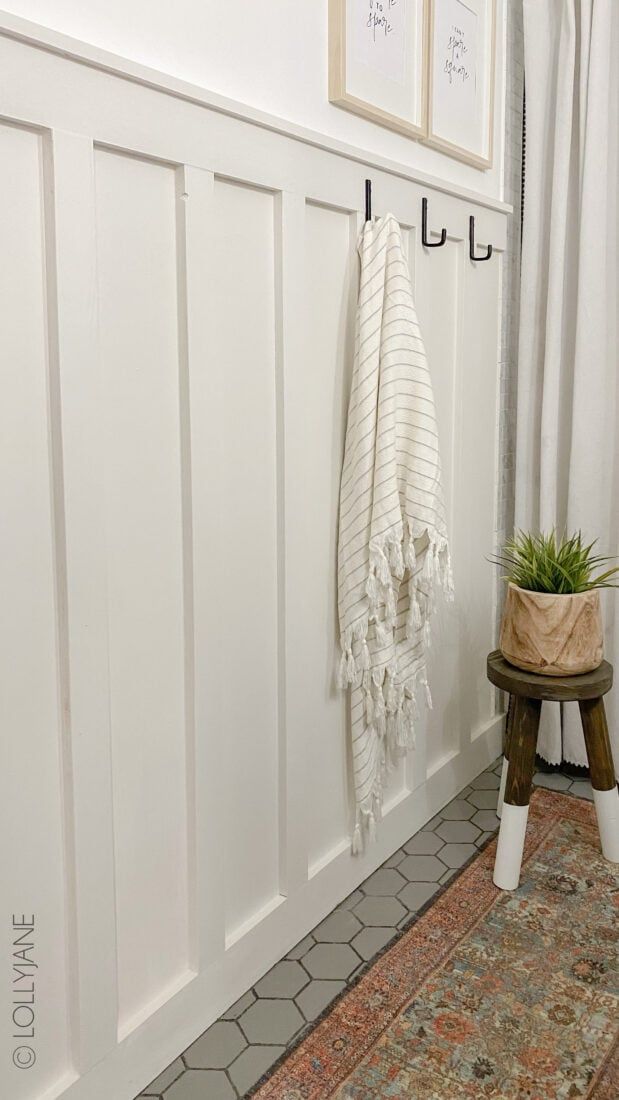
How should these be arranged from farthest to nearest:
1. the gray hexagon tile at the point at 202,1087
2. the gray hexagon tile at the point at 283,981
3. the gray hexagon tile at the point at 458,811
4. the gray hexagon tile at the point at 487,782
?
the gray hexagon tile at the point at 487,782 < the gray hexagon tile at the point at 458,811 < the gray hexagon tile at the point at 283,981 < the gray hexagon tile at the point at 202,1087

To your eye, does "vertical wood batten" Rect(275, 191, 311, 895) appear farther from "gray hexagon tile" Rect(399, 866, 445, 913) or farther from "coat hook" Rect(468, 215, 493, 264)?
"coat hook" Rect(468, 215, 493, 264)

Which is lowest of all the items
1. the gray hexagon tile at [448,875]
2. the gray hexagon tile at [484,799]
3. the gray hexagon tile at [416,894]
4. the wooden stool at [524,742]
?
the gray hexagon tile at [416,894]

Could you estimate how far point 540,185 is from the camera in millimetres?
2279

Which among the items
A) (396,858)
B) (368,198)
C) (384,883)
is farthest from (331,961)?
(368,198)

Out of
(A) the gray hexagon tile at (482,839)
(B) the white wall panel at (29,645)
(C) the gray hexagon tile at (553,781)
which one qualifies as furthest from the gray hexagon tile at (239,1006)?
(C) the gray hexagon tile at (553,781)

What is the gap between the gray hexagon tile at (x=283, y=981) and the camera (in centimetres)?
155

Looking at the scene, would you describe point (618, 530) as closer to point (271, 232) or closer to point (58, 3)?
point (271, 232)

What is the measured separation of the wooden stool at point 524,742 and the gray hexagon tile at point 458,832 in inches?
7.8

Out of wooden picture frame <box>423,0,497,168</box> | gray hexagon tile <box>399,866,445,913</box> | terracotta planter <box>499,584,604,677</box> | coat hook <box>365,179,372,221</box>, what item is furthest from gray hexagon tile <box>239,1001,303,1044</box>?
wooden picture frame <box>423,0,497,168</box>

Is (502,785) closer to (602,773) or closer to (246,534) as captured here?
(602,773)

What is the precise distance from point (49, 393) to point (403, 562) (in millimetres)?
798

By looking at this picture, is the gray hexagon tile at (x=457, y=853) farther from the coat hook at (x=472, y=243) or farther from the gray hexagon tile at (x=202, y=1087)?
the coat hook at (x=472, y=243)

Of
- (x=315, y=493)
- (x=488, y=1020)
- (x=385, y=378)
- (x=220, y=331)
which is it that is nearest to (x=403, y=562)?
(x=315, y=493)

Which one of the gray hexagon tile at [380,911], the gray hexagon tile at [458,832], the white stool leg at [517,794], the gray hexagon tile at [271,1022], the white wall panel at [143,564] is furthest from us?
the gray hexagon tile at [458,832]
